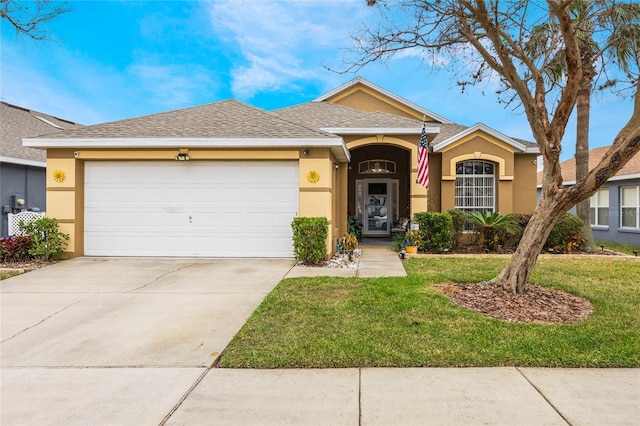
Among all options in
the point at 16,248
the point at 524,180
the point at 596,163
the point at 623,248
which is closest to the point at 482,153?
the point at 524,180

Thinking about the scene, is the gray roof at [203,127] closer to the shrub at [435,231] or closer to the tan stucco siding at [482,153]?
the shrub at [435,231]

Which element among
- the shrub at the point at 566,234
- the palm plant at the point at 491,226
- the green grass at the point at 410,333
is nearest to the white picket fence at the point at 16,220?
the green grass at the point at 410,333

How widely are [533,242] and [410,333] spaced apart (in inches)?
117

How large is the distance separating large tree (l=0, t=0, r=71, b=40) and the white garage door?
333 centimetres

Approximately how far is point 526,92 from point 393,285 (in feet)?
13.0

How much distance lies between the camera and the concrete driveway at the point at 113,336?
126 inches

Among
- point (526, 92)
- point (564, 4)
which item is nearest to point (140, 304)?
point (526, 92)

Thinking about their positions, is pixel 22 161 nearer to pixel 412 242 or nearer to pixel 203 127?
pixel 203 127

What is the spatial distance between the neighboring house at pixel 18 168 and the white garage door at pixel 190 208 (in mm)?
5474

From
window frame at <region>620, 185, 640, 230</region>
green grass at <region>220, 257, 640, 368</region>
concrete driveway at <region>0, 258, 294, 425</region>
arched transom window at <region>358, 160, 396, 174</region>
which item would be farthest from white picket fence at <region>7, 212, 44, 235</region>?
window frame at <region>620, 185, 640, 230</region>

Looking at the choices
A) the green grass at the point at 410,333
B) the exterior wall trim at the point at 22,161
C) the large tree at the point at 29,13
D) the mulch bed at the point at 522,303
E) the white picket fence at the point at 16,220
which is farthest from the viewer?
the exterior wall trim at the point at 22,161

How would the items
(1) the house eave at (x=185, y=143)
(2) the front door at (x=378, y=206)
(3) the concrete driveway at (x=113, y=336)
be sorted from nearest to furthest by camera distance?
(3) the concrete driveway at (x=113, y=336) → (1) the house eave at (x=185, y=143) → (2) the front door at (x=378, y=206)

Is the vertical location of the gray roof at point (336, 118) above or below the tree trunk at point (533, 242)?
above

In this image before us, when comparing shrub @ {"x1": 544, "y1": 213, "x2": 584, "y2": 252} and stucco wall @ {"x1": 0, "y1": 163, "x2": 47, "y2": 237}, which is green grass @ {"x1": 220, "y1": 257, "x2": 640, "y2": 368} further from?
stucco wall @ {"x1": 0, "y1": 163, "x2": 47, "y2": 237}
